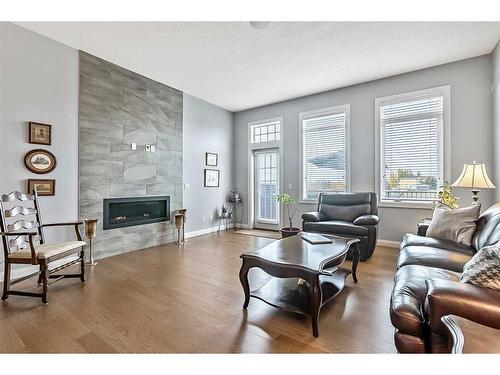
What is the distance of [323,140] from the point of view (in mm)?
5156

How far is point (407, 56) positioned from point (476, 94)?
3.85 ft

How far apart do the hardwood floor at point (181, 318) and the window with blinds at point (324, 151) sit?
230 cm

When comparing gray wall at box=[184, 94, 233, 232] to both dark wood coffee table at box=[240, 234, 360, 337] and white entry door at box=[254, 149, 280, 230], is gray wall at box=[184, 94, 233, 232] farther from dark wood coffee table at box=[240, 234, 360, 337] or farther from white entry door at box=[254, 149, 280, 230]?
dark wood coffee table at box=[240, 234, 360, 337]

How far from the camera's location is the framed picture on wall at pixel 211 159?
18.6 ft

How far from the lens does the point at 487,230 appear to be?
222 centimetres

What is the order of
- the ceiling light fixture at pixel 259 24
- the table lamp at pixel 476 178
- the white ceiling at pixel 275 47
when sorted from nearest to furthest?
the ceiling light fixture at pixel 259 24, the white ceiling at pixel 275 47, the table lamp at pixel 476 178

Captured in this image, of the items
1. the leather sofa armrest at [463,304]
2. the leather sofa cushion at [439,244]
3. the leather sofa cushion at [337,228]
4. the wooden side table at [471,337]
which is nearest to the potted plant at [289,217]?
the leather sofa cushion at [337,228]

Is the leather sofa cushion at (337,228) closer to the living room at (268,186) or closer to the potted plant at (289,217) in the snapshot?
the living room at (268,186)

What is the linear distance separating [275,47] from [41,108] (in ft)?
10.1

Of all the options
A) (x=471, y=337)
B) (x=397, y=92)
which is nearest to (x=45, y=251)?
(x=471, y=337)

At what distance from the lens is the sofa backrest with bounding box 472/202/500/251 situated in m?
2.04
